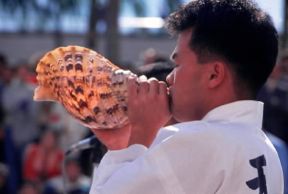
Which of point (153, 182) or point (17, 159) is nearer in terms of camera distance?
point (153, 182)

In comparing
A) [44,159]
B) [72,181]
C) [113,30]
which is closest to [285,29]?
[113,30]

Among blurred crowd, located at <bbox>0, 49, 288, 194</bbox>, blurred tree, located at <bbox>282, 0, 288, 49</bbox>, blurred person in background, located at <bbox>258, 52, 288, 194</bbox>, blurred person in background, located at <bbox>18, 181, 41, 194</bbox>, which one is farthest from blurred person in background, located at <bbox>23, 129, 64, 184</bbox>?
blurred tree, located at <bbox>282, 0, 288, 49</bbox>

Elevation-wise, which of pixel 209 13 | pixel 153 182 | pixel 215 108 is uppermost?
pixel 209 13

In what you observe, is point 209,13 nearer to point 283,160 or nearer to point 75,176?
point 283,160

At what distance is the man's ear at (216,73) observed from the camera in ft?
7.78

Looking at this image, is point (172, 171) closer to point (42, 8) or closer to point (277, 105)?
point (277, 105)

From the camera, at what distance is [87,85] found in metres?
2.61

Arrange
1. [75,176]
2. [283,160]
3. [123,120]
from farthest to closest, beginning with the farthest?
1. [75,176]
2. [283,160]
3. [123,120]

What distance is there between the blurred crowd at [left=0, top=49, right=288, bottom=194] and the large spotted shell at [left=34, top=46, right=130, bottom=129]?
→ 16.4 feet

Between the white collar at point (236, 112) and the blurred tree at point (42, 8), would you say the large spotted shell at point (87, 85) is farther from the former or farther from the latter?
the blurred tree at point (42, 8)

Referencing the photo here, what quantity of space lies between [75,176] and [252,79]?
17.6ft

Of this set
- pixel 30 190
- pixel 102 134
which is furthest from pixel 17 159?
pixel 102 134

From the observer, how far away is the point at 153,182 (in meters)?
2.31

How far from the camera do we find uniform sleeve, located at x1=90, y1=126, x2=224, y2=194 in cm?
230
